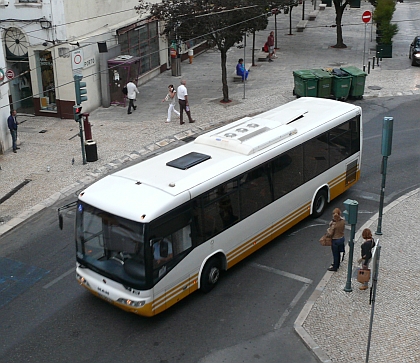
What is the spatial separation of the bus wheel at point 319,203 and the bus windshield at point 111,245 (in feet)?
19.0

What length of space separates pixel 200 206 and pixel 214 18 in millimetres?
14679

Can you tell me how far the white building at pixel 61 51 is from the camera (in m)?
23.7

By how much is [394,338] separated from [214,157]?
4.79 meters

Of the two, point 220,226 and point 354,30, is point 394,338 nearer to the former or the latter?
point 220,226

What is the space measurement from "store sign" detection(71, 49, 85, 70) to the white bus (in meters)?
11.3

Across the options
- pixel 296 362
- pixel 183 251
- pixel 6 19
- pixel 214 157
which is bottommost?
pixel 296 362

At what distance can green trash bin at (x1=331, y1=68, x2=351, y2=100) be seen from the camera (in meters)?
25.5

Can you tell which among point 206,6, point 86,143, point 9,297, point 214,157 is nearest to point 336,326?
point 214,157

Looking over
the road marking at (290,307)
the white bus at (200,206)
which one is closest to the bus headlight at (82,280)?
the white bus at (200,206)

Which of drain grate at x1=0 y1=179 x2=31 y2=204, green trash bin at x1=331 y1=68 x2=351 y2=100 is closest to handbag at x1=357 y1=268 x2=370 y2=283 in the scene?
drain grate at x1=0 y1=179 x2=31 y2=204

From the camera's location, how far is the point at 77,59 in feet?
78.7

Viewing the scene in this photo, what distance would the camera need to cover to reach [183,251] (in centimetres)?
1098

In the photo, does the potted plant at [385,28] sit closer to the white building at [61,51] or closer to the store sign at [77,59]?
the white building at [61,51]

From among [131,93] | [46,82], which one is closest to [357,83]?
[131,93]
